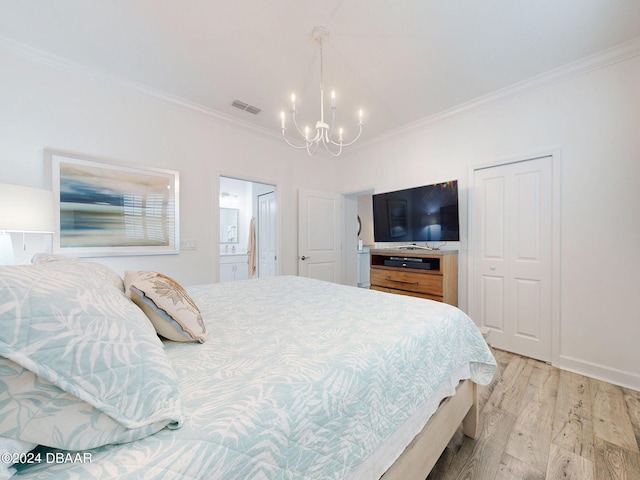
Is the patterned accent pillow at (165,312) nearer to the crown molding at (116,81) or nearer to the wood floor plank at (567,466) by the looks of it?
the wood floor plank at (567,466)

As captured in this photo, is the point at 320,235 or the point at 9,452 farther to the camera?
the point at 320,235

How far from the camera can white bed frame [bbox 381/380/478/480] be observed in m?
0.98

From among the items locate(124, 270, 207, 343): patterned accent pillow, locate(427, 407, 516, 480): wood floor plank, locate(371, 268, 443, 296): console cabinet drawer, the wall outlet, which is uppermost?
the wall outlet

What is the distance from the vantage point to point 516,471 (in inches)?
51.7

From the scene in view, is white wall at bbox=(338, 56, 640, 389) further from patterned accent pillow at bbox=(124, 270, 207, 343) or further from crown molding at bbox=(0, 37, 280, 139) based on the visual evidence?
crown molding at bbox=(0, 37, 280, 139)

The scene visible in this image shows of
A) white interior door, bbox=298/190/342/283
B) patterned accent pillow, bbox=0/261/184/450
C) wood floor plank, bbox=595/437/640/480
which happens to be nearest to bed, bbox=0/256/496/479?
patterned accent pillow, bbox=0/261/184/450

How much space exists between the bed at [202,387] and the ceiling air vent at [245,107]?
2511 millimetres

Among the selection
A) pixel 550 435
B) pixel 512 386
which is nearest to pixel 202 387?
pixel 550 435

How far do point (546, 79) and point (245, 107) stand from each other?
3.09 meters

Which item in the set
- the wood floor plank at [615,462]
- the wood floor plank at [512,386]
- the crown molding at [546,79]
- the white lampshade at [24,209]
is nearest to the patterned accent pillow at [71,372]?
the white lampshade at [24,209]

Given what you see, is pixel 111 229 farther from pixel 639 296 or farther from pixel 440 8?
pixel 639 296

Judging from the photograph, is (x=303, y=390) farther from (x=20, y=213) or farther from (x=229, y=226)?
(x=229, y=226)

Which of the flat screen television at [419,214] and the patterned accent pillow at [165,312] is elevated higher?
the flat screen television at [419,214]

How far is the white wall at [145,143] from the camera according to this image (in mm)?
2145
